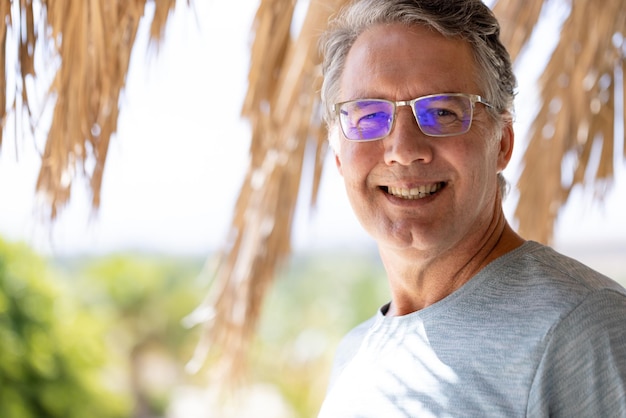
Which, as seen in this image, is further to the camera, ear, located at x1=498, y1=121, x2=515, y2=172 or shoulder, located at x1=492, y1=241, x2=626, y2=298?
ear, located at x1=498, y1=121, x2=515, y2=172

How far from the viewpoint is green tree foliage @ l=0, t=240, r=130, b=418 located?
443 centimetres

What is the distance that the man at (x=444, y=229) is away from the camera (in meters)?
1.12

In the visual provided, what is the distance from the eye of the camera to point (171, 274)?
27.6 ft

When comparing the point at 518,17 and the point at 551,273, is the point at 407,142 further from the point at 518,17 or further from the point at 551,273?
the point at 518,17

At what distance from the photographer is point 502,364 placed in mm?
1107

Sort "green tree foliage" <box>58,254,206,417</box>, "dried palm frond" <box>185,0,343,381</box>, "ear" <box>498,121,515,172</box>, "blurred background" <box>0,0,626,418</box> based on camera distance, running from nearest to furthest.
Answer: "ear" <box>498,121,515,172</box>
"blurred background" <box>0,0,626,418</box>
"dried palm frond" <box>185,0,343,381</box>
"green tree foliage" <box>58,254,206,417</box>

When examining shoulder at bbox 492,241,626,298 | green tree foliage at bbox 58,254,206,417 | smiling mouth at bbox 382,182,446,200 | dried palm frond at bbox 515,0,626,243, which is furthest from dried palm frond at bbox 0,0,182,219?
green tree foliage at bbox 58,254,206,417

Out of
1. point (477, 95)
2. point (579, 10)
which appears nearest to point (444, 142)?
point (477, 95)

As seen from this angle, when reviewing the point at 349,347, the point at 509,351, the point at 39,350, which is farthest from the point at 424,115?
the point at 39,350

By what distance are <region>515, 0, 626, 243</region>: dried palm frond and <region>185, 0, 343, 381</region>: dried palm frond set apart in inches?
28.6

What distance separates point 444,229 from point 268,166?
4.09ft

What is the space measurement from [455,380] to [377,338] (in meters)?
0.25

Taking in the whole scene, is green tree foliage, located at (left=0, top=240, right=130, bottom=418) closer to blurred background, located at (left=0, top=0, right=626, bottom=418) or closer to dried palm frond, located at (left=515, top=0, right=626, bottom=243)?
blurred background, located at (left=0, top=0, right=626, bottom=418)

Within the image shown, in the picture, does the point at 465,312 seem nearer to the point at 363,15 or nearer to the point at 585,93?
the point at 363,15
